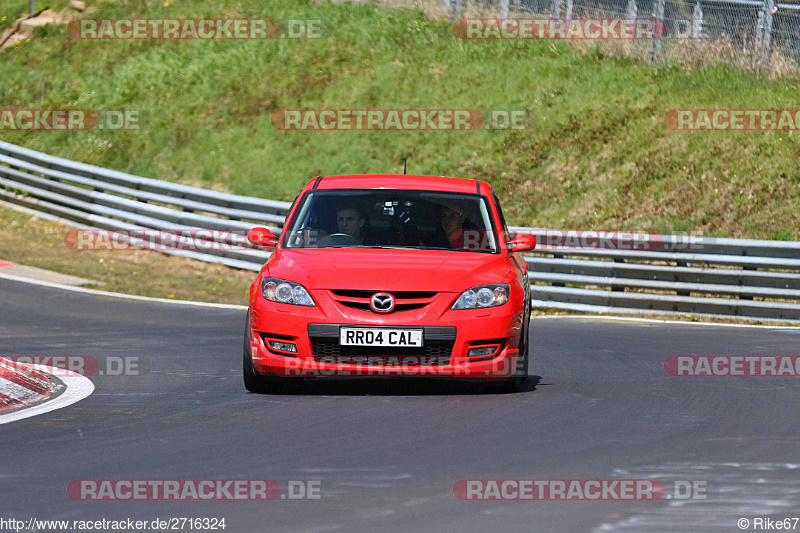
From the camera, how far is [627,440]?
24.9 feet

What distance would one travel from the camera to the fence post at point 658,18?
25797 millimetres

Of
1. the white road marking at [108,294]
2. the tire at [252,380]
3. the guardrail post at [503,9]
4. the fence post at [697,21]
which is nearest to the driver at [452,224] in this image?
the tire at [252,380]

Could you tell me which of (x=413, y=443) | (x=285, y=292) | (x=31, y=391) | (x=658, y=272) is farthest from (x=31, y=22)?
(x=413, y=443)

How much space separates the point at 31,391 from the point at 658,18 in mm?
19476

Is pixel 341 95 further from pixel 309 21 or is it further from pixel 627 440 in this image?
pixel 627 440

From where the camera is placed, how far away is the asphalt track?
5.65 metres

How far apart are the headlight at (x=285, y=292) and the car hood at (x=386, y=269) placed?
0.15 feet

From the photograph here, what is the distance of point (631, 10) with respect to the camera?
26562mm

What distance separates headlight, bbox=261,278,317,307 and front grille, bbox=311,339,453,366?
0.29 m

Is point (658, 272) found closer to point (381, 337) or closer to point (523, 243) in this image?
point (523, 243)

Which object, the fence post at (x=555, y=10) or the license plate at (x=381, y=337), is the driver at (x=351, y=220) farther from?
the fence post at (x=555, y=10)

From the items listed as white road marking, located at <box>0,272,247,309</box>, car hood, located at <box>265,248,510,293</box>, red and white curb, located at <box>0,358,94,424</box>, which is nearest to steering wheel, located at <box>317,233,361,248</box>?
car hood, located at <box>265,248,510,293</box>

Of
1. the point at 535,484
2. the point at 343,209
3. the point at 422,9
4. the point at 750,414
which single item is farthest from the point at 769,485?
the point at 422,9

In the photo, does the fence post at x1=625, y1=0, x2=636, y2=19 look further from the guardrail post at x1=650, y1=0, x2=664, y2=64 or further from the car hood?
the car hood
